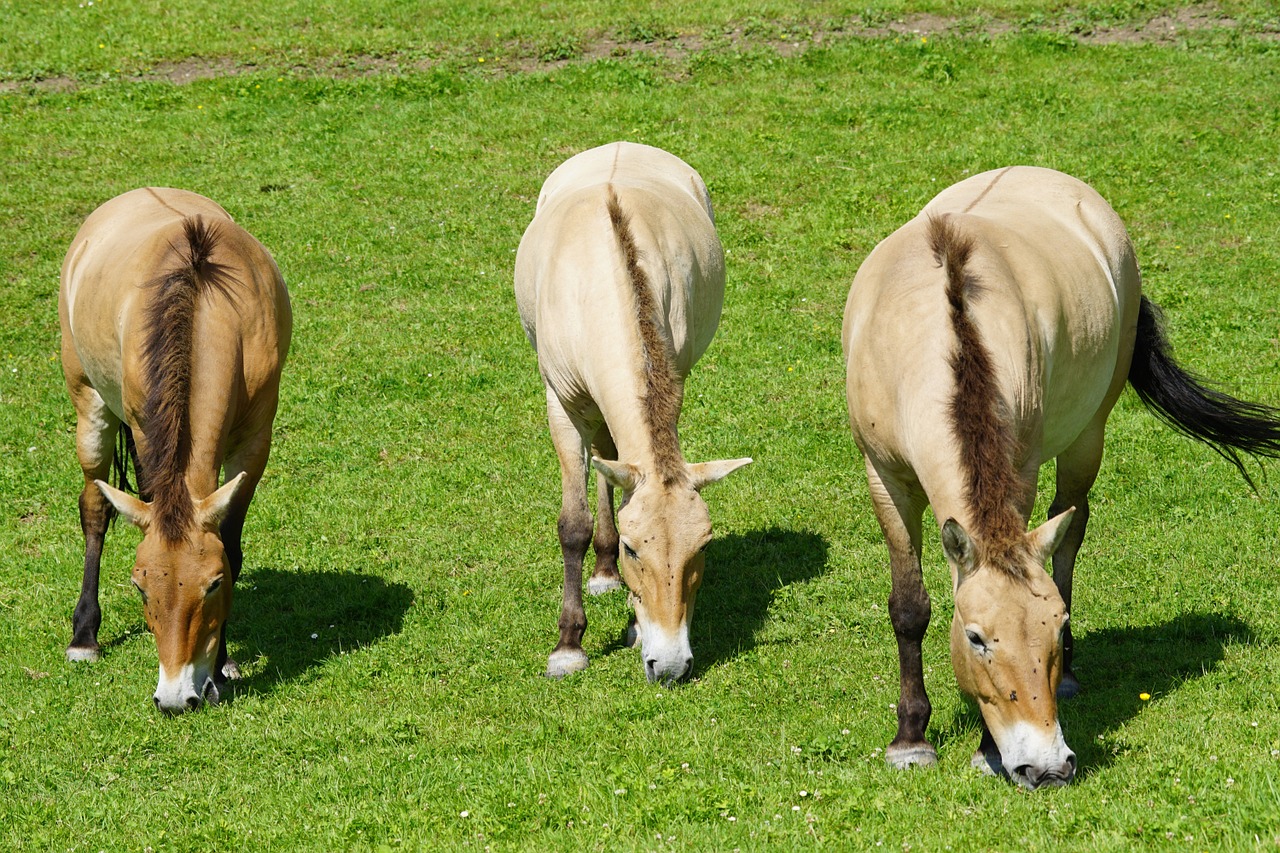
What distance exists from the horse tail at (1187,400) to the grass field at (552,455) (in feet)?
2.99

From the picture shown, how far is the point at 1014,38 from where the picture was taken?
1788cm

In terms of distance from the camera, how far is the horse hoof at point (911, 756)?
5.52 meters

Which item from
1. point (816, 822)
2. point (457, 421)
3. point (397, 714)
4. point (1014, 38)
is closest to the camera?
point (816, 822)

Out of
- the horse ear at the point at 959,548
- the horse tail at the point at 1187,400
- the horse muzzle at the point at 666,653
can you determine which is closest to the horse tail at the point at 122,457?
the horse muzzle at the point at 666,653

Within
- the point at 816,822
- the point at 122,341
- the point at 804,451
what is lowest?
the point at 804,451

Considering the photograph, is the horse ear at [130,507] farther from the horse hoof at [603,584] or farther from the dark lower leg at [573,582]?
the horse hoof at [603,584]

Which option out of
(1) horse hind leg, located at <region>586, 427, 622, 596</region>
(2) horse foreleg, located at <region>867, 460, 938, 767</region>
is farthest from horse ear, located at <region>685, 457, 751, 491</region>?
(1) horse hind leg, located at <region>586, 427, 622, 596</region>

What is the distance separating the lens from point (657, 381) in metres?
6.43

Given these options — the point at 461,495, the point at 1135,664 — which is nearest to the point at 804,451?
the point at 461,495

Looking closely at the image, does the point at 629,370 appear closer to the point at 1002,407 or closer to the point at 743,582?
the point at 1002,407

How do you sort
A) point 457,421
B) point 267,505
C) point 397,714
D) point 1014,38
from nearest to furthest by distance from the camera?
point 397,714, point 267,505, point 457,421, point 1014,38

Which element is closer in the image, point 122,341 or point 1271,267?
point 122,341

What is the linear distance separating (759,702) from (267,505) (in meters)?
4.76

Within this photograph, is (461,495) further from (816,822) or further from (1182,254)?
(1182,254)
